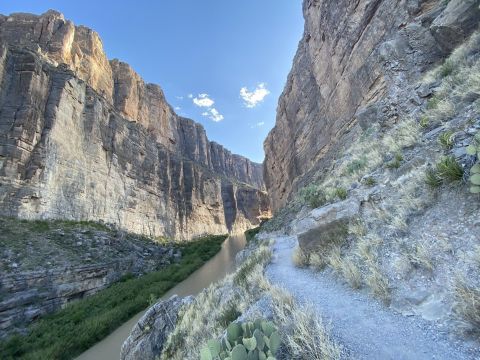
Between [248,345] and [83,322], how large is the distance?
52.8 ft

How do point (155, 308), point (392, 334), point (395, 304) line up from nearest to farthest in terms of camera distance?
point (392, 334) < point (395, 304) < point (155, 308)

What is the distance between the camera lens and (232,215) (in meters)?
93.5

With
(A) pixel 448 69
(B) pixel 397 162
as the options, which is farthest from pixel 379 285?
(A) pixel 448 69

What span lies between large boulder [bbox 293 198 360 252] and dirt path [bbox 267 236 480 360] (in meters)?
1.60

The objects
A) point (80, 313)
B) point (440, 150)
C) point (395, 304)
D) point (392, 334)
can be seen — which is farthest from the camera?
point (80, 313)

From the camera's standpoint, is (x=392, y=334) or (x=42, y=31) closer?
(x=392, y=334)

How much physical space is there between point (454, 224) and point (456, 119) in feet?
9.24

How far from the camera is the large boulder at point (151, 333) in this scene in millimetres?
7047

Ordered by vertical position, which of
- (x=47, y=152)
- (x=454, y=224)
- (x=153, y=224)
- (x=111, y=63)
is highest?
(x=111, y=63)

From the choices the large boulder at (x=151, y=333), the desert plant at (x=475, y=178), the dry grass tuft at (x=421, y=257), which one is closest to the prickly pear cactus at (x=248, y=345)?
the dry grass tuft at (x=421, y=257)

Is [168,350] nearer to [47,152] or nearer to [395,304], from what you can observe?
[395,304]

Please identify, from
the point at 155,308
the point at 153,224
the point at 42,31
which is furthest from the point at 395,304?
the point at 42,31

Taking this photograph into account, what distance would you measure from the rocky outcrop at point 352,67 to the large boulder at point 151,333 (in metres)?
10.1

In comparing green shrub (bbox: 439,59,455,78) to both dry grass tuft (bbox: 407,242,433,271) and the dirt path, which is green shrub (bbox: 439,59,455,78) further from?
the dirt path
